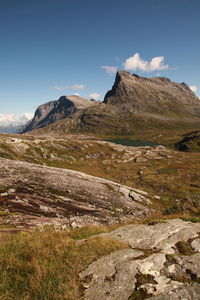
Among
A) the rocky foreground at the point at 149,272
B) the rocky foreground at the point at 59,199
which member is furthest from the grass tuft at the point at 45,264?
the rocky foreground at the point at 59,199

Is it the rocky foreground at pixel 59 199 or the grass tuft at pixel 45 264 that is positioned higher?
the grass tuft at pixel 45 264

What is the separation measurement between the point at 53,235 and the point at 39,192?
2593cm

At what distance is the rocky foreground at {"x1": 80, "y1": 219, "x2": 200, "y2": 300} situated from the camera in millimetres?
6684

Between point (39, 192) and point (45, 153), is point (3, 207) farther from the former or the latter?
point (45, 153)

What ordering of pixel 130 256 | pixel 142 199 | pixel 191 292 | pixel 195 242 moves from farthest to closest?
pixel 142 199, pixel 195 242, pixel 130 256, pixel 191 292

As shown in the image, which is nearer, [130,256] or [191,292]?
[191,292]

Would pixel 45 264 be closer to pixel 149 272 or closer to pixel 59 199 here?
pixel 149 272

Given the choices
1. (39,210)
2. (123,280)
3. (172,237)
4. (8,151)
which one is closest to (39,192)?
(39,210)

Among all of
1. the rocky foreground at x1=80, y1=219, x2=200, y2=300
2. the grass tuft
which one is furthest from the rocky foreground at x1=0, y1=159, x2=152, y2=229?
the rocky foreground at x1=80, y1=219, x2=200, y2=300

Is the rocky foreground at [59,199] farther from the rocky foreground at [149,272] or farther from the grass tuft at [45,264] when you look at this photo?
the rocky foreground at [149,272]

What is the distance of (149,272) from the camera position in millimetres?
7918

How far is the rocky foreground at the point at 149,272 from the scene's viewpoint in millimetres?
6684

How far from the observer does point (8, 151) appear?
87.2 m

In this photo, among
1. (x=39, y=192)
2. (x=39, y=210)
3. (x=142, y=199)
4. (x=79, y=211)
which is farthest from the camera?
(x=142, y=199)
